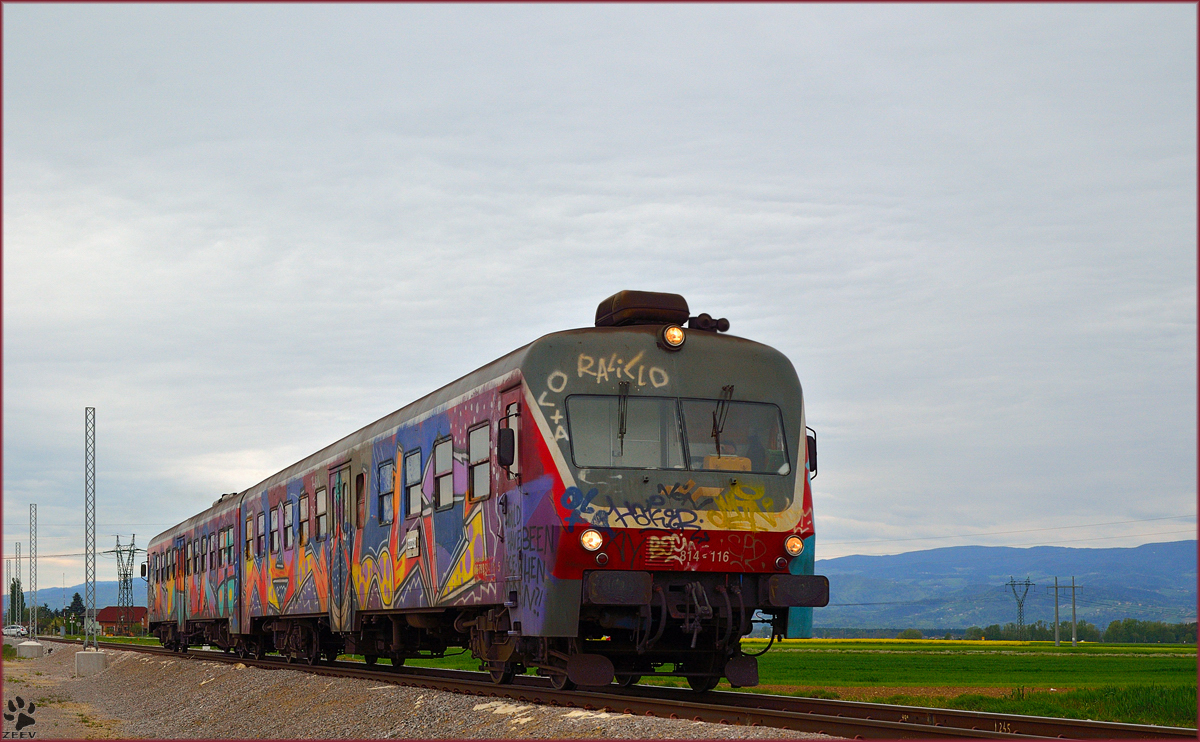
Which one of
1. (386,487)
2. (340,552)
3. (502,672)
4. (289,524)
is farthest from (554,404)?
(289,524)

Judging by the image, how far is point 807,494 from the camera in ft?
39.8

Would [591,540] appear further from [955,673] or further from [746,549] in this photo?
[955,673]

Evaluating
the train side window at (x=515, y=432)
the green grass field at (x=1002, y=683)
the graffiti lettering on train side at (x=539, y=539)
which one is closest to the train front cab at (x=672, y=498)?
the graffiti lettering on train side at (x=539, y=539)

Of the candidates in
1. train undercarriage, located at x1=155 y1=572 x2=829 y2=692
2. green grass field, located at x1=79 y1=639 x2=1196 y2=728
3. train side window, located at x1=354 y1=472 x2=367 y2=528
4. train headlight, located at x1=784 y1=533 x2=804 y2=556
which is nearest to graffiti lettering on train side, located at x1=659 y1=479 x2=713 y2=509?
train undercarriage, located at x1=155 y1=572 x2=829 y2=692

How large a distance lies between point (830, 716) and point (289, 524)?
13.9 m

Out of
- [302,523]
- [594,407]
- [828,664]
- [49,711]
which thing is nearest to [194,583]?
[49,711]

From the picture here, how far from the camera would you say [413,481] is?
15.2 meters

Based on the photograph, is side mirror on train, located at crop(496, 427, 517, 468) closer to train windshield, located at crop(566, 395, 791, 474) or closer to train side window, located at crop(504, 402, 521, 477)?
train side window, located at crop(504, 402, 521, 477)

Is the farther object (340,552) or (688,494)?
(340,552)

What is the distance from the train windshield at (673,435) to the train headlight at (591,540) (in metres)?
0.65

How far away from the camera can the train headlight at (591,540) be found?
11086 mm

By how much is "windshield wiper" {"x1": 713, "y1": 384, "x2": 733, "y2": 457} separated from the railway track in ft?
8.23

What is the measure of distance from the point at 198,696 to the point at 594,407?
13439 millimetres

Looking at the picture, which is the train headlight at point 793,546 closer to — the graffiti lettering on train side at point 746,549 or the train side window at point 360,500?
the graffiti lettering on train side at point 746,549
